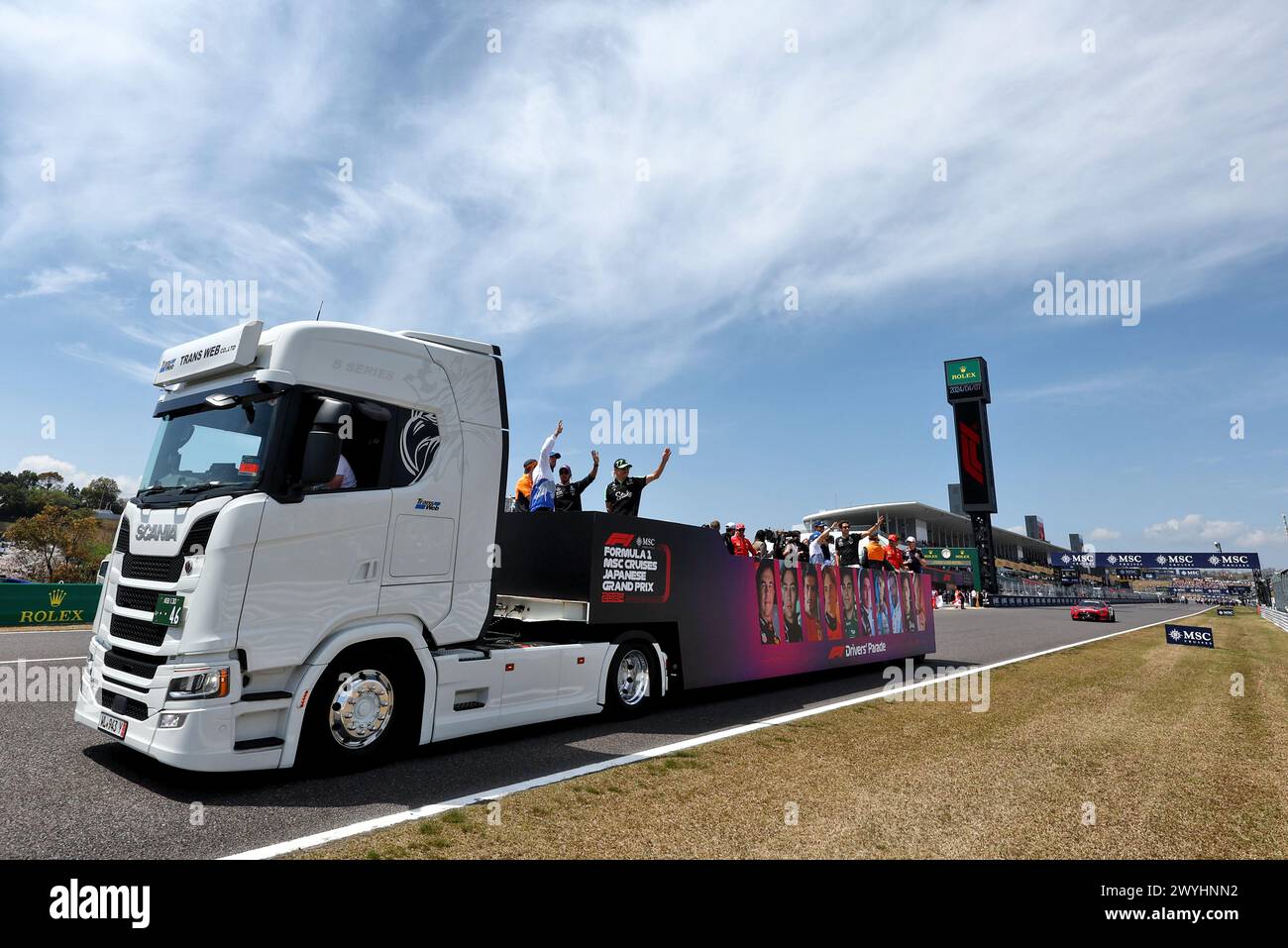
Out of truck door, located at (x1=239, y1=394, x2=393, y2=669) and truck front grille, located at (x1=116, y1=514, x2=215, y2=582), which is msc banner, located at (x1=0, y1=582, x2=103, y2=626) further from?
truck door, located at (x1=239, y1=394, x2=393, y2=669)

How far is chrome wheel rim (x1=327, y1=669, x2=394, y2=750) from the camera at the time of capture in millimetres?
A: 5121

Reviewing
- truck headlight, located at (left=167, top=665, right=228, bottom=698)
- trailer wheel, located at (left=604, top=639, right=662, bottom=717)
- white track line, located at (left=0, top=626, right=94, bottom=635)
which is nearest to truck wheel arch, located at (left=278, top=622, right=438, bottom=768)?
truck headlight, located at (left=167, top=665, right=228, bottom=698)

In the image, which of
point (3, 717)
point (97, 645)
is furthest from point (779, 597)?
point (3, 717)

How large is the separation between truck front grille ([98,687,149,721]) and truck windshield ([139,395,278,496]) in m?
1.47

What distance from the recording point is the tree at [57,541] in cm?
3216

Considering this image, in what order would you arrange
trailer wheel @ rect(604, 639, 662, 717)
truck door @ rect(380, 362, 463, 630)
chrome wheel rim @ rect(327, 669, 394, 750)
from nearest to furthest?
chrome wheel rim @ rect(327, 669, 394, 750) → truck door @ rect(380, 362, 463, 630) → trailer wheel @ rect(604, 639, 662, 717)

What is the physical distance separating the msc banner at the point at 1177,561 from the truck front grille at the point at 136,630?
116m

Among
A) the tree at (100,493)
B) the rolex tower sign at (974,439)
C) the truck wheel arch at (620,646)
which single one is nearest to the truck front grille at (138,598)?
the truck wheel arch at (620,646)

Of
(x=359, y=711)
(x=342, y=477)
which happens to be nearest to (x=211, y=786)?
(x=359, y=711)

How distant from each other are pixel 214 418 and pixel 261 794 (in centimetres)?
277

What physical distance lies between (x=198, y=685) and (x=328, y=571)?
1035 millimetres
